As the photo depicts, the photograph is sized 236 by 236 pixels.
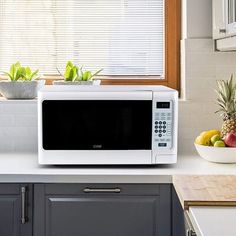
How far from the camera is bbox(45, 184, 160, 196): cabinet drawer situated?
2080mm

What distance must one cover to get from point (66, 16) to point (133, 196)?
121 cm

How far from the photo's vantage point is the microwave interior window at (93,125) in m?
2.24

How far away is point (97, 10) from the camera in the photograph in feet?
9.29

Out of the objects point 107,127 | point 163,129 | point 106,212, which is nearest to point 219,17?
point 163,129

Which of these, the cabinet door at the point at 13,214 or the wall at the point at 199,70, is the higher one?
the wall at the point at 199,70

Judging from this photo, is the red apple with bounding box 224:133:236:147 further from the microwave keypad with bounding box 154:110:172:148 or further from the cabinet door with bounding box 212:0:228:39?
the cabinet door with bounding box 212:0:228:39

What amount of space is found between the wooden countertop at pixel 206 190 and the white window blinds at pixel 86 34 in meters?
1.01

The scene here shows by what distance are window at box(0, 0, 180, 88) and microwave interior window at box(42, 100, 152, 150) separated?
0.63 metres

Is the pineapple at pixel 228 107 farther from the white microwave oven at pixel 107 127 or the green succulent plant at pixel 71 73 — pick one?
the green succulent plant at pixel 71 73

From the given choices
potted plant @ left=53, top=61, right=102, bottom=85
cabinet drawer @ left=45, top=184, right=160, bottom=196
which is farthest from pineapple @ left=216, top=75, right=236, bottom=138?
potted plant @ left=53, top=61, right=102, bottom=85

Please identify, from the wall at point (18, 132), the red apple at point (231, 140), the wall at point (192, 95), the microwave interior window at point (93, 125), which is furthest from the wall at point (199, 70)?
the wall at point (18, 132)

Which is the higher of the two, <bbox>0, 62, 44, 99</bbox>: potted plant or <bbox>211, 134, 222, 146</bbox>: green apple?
<bbox>0, 62, 44, 99</bbox>: potted plant

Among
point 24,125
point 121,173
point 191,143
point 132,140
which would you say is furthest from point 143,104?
point 24,125

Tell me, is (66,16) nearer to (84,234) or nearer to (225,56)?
(225,56)
